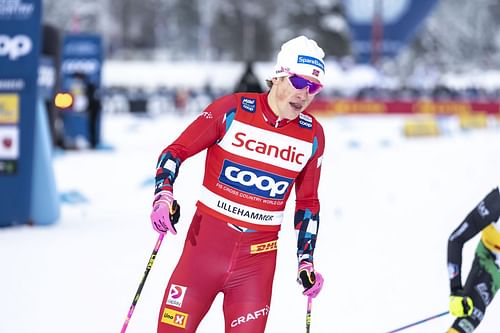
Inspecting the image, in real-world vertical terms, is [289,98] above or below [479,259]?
above

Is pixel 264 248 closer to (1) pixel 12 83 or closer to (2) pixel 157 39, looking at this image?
(1) pixel 12 83

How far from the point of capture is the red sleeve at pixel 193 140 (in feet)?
13.8

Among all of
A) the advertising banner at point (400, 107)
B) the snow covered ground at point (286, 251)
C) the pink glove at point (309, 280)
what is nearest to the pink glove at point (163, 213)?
the pink glove at point (309, 280)

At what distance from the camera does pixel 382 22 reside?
152 ft

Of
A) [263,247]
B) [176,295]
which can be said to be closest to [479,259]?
[263,247]

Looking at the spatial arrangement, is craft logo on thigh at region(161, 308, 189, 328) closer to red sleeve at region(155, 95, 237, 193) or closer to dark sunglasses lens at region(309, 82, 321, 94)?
red sleeve at region(155, 95, 237, 193)

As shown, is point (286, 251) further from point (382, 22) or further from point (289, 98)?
point (382, 22)

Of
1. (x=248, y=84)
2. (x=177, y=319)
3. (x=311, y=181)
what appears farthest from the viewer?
(x=248, y=84)

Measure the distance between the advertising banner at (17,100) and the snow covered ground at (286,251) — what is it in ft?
1.66

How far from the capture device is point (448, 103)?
41.6 m

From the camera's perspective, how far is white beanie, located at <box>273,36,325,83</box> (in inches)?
169

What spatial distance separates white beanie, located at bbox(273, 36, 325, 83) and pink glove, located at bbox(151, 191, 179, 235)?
0.92 meters

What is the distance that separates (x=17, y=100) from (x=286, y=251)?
4.23 meters

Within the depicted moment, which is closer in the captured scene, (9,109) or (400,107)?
(9,109)
